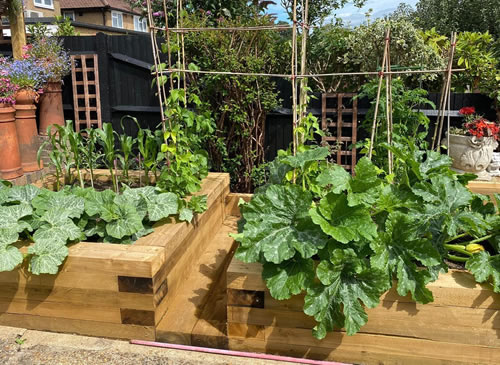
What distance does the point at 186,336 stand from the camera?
6.66 feet

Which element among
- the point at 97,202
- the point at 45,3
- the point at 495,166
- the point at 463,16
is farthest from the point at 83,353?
the point at 45,3

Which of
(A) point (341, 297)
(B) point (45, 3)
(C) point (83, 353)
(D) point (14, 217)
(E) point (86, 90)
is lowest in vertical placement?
(C) point (83, 353)

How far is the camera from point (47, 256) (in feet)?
6.49

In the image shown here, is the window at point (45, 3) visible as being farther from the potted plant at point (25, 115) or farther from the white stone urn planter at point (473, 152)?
the white stone urn planter at point (473, 152)

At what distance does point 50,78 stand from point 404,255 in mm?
4311

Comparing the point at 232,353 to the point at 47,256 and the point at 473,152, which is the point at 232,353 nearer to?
the point at 47,256

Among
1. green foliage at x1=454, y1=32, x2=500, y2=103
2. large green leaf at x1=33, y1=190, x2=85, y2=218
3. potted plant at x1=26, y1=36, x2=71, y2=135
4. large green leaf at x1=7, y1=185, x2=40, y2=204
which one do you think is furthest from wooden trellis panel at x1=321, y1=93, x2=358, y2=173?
potted plant at x1=26, y1=36, x2=71, y2=135

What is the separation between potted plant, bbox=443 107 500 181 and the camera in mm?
4250

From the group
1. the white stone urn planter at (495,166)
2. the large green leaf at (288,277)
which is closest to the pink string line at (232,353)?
the large green leaf at (288,277)

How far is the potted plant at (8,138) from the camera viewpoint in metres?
3.73

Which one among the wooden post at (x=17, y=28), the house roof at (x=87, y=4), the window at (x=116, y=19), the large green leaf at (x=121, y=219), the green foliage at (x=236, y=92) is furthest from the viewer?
the window at (x=116, y=19)

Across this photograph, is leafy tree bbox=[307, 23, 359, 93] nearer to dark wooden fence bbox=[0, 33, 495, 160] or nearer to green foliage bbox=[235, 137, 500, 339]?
A: dark wooden fence bbox=[0, 33, 495, 160]

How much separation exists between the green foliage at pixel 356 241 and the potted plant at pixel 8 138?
274 centimetres

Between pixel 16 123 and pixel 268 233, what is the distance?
330cm
